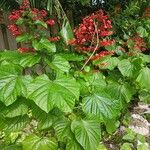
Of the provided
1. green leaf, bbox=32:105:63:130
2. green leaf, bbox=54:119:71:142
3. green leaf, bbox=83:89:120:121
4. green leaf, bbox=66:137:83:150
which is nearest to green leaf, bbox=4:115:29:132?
green leaf, bbox=32:105:63:130

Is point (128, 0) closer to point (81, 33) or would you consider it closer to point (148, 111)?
point (148, 111)

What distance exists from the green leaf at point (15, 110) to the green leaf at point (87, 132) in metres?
0.37

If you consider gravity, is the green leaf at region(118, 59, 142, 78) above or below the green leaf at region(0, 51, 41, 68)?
below

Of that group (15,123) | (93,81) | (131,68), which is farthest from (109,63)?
(15,123)

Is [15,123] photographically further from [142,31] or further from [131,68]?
[142,31]

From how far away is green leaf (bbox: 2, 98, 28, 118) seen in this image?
8.15ft

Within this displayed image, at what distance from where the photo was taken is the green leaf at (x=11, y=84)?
2.38 m

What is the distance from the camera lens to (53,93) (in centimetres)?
234

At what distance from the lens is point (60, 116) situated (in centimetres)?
262

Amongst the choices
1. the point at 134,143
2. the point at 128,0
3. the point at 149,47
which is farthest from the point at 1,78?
the point at 128,0

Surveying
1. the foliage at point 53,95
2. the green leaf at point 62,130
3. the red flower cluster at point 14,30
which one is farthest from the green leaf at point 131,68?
the red flower cluster at point 14,30

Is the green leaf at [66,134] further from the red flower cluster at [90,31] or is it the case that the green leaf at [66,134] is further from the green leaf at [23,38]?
the red flower cluster at [90,31]

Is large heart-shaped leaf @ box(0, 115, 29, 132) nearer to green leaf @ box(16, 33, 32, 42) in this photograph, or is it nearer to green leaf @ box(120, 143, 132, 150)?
green leaf @ box(16, 33, 32, 42)

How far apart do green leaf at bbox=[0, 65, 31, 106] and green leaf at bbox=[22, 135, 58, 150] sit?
399 mm
